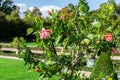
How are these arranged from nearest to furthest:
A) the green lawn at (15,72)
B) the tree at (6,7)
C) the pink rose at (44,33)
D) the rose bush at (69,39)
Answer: the pink rose at (44,33) < the rose bush at (69,39) < the green lawn at (15,72) < the tree at (6,7)

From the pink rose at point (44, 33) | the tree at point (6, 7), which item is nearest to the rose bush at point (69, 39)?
the pink rose at point (44, 33)

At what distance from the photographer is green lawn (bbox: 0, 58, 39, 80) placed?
17.9 metres

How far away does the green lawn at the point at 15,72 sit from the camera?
17.9m

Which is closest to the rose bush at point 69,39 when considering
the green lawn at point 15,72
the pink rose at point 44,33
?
the pink rose at point 44,33

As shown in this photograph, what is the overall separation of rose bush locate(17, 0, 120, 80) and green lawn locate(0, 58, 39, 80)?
1112cm

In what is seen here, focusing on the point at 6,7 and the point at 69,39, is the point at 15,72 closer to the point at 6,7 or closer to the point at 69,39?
the point at 69,39

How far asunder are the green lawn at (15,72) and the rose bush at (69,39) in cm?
1112

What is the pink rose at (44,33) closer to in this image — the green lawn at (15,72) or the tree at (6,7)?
the green lawn at (15,72)

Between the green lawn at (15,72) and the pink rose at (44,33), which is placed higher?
the pink rose at (44,33)

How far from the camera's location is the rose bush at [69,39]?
19.3ft

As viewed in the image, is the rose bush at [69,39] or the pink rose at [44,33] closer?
the pink rose at [44,33]

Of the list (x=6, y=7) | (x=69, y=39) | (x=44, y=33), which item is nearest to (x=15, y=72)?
(x=69, y=39)

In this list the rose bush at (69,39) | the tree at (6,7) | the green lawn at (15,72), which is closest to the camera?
the rose bush at (69,39)

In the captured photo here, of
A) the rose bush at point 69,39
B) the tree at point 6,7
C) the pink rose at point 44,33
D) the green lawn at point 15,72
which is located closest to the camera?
the pink rose at point 44,33
